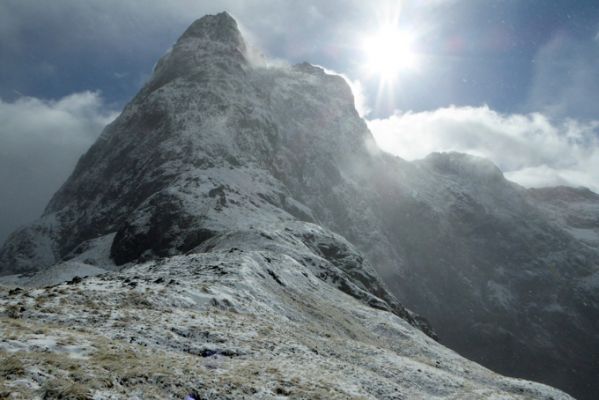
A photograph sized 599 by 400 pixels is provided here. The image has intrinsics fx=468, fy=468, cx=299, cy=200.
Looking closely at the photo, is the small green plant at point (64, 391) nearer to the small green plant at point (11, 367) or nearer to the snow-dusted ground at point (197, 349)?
the snow-dusted ground at point (197, 349)

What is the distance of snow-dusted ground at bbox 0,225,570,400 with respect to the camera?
14336 mm

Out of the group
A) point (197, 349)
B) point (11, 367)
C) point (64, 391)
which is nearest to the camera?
point (64, 391)

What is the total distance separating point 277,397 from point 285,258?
4507 centimetres

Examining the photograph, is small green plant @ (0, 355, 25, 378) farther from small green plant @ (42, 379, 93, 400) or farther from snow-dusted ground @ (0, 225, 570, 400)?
small green plant @ (42, 379, 93, 400)

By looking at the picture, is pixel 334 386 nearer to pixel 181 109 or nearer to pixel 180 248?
pixel 180 248

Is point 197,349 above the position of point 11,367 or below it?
above

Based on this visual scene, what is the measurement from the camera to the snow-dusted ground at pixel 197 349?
564 inches

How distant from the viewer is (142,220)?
12625 centimetres

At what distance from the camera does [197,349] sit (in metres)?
20.3

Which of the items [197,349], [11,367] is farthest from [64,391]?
[197,349]

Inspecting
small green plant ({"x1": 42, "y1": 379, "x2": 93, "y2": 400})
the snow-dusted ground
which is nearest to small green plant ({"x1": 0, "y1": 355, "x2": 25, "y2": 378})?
the snow-dusted ground

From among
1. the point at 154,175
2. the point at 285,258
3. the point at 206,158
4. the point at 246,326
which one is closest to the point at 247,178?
the point at 206,158

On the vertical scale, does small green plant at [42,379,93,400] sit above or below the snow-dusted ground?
below

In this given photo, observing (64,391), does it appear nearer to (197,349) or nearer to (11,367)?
(11,367)
